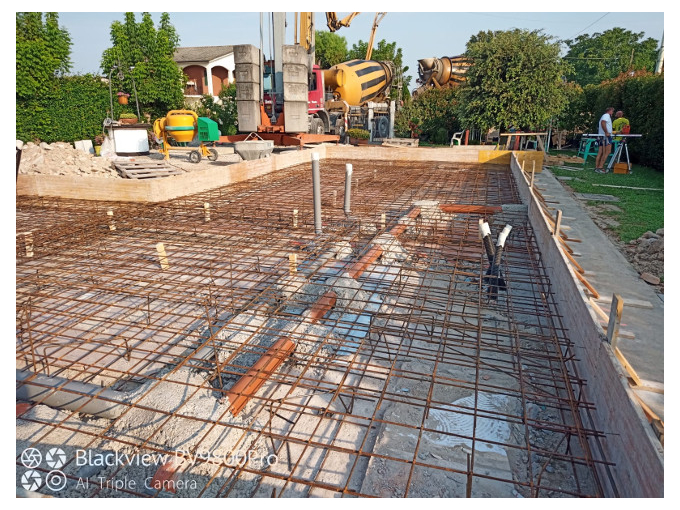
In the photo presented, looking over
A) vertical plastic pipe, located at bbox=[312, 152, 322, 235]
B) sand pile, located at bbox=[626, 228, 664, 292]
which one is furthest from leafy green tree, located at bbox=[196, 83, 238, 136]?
sand pile, located at bbox=[626, 228, 664, 292]

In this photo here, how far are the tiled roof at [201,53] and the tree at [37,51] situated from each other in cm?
1384

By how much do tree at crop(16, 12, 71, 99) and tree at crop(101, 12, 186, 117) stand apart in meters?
3.51

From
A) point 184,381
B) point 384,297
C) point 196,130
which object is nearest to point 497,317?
point 384,297

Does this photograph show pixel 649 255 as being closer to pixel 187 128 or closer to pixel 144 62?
Answer: pixel 187 128

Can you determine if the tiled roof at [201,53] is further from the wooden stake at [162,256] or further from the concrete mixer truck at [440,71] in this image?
the wooden stake at [162,256]

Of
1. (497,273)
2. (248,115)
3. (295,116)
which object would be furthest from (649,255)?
(248,115)

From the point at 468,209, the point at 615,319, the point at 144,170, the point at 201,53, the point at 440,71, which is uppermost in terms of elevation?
the point at 201,53

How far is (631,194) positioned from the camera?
847 centimetres

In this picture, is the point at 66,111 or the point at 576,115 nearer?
the point at 66,111

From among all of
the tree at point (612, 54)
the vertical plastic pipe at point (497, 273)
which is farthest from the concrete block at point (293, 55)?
the tree at point (612, 54)

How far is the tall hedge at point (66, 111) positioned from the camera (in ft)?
49.1

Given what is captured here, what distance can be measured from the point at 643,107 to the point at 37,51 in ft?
61.7

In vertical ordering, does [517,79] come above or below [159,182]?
above

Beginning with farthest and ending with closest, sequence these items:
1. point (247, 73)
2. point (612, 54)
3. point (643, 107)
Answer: point (612, 54), point (643, 107), point (247, 73)
